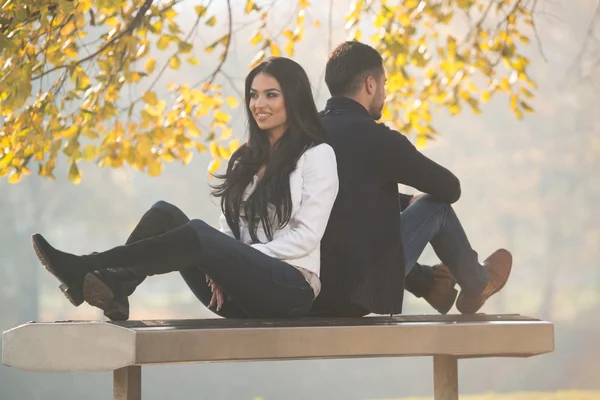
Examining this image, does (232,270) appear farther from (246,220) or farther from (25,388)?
(25,388)

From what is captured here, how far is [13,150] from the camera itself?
6168mm

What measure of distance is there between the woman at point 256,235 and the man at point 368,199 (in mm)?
170

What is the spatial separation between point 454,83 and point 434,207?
15.4ft

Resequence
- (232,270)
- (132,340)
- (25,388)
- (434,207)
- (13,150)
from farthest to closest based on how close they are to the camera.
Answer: (25,388) < (13,150) < (434,207) < (232,270) < (132,340)

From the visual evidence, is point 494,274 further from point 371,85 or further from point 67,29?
point 67,29

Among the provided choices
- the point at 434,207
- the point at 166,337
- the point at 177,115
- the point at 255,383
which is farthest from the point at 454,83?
the point at 255,383

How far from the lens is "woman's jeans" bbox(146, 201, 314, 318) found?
299 cm

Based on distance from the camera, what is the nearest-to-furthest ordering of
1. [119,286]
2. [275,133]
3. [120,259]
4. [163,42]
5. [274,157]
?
[120,259], [119,286], [274,157], [275,133], [163,42]

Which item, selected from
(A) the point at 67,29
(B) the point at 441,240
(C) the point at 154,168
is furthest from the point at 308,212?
(C) the point at 154,168

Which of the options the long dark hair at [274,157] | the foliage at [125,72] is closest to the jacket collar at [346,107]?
the long dark hair at [274,157]

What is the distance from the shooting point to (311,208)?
3.22m

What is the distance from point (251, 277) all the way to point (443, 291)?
127 centimetres

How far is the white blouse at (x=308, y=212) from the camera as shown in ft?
10.4

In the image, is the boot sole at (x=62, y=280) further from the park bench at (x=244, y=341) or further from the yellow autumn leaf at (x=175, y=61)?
the yellow autumn leaf at (x=175, y=61)
